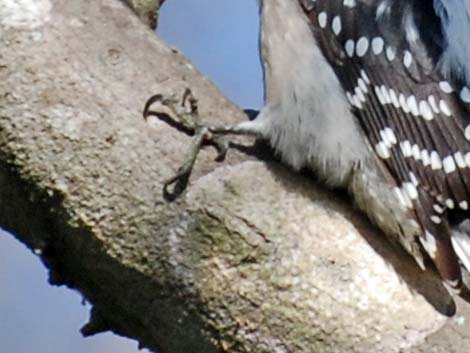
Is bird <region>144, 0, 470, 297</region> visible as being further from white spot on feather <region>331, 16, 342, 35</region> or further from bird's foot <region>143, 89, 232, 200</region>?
bird's foot <region>143, 89, 232, 200</region>

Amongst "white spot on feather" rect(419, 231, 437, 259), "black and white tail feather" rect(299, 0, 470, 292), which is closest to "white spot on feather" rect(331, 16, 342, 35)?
"black and white tail feather" rect(299, 0, 470, 292)

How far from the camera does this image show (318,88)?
72.4 inches

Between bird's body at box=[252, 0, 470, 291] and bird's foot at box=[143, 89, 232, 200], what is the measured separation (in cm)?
23

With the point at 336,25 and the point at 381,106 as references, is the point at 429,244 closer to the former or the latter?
the point at 381,106

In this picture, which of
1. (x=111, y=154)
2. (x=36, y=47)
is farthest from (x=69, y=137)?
(x=36, y=47)

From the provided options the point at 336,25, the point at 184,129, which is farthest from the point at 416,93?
the point at 184,129

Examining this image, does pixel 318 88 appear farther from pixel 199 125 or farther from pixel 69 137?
pixel 69 137

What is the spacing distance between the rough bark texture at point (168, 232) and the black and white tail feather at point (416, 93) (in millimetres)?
294

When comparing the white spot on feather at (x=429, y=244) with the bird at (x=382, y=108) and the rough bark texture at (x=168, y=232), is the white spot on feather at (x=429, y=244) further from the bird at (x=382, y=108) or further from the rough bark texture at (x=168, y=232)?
the rough bark texture at (x=168, y=232)

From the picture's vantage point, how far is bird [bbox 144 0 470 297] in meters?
1.68

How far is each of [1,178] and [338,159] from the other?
2.40 ft

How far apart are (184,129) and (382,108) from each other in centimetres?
55

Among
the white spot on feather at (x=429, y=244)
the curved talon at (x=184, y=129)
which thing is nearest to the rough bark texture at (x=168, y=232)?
the curved talon at (x=184, y=129)

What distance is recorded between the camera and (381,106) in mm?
1780
